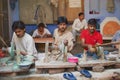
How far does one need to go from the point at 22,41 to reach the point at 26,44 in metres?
0.09

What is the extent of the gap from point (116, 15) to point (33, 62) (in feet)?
18.2

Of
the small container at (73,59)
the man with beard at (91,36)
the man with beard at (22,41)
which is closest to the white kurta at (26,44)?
the man with beard at (22,41)

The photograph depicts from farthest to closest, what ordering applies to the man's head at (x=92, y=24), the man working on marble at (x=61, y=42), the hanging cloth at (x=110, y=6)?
the hanging cloth at (x=110, y=6), the man's head at (x=92, y=24), the man working on marble at (x=61, y=42)

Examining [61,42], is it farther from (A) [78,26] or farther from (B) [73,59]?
(A) [78,26]

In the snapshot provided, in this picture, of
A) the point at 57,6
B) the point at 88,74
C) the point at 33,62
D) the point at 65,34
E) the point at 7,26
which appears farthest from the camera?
the point at 57,6

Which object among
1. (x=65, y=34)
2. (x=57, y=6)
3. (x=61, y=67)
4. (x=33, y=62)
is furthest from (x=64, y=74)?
(x=57, y=6)

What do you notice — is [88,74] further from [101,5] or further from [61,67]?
[101,5]

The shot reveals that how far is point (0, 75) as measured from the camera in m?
4.02

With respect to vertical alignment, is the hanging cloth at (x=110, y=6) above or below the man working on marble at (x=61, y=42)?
above

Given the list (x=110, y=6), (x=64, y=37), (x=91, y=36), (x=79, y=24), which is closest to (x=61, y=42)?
(x=64, y=37)

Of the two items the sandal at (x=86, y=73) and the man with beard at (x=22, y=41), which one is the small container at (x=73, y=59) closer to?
the sandal at (x=86, y=73)

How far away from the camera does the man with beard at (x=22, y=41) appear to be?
15.1 feet

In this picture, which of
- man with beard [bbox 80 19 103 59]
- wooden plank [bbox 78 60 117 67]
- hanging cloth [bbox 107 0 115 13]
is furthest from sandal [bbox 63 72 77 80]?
hanging cloth [bbox 107 0 115 13]

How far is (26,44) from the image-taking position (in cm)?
478
